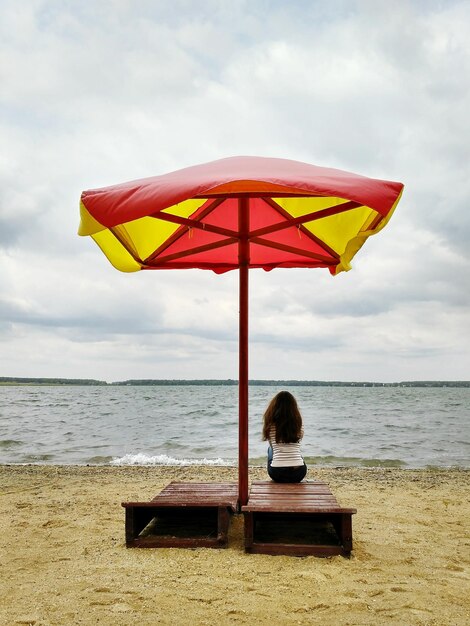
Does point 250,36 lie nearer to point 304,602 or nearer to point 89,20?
point 89,20

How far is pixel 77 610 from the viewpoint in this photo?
9.70 ft

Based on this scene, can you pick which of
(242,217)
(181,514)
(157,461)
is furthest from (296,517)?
(157,461)

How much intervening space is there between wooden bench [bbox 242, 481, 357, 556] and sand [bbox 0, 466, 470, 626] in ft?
0.37

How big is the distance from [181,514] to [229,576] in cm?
100

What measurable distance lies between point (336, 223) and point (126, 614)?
375cm

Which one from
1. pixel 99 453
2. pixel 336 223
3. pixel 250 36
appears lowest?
pixel 99 453

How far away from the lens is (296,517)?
3896 millimetres

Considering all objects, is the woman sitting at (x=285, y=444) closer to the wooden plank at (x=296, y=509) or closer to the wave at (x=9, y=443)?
the wooden plank at (x=296, y=509)

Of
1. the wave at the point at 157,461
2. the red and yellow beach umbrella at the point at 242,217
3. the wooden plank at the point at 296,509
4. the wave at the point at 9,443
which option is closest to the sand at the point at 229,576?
the wooden plank at the point at 296,509

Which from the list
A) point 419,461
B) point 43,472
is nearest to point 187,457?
point 43,472

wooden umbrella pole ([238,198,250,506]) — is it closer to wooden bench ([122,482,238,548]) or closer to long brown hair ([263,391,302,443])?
wooden bench ([122,482,238,548])

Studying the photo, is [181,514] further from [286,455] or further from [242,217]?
[242,217]

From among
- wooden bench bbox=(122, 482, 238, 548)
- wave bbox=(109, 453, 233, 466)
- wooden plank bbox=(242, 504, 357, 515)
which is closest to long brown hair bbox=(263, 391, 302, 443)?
wooden bench bbox=(122, 482, 238, 548)

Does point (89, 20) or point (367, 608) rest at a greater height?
point (89, 20)
